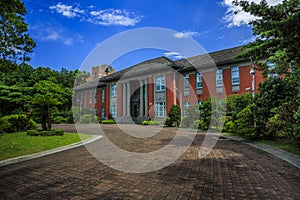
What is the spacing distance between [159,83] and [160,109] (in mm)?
3755

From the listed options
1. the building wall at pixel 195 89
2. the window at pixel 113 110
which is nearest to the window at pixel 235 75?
the building wall at pixel 195 89

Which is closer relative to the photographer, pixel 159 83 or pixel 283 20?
pixel 283 20

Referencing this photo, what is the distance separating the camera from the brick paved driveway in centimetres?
359

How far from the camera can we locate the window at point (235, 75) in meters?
20.8

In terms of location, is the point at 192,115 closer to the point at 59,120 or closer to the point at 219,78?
the point at 219,78

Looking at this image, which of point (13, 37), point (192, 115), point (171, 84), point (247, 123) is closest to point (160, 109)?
point (171, 84)

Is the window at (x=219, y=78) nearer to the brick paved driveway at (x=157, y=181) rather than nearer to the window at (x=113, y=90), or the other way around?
the brick paved driveway at (x=157, y=181)

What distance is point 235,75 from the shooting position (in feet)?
68.9

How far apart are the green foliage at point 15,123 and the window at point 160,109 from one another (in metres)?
15.3

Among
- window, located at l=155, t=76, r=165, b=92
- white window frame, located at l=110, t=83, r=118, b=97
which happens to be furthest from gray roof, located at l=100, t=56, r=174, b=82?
white window frame, located at l=110, t=83, r=118, b=97

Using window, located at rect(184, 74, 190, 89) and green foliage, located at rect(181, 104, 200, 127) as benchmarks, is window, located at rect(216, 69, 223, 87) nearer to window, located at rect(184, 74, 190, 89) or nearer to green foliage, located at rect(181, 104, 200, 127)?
window, located at rect(184, 74, 190, 89)

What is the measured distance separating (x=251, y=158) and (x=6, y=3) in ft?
38.2

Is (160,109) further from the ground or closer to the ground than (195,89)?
closer to the ground

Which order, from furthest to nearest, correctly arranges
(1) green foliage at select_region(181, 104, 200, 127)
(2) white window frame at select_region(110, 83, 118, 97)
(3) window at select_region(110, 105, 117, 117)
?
(2) white window frame at select_region(110, 83, 118, 97) → (3) window at select_region(110, 105, 117, 117) → (1) green foliage at select_region(181, 104, 200, 127)
